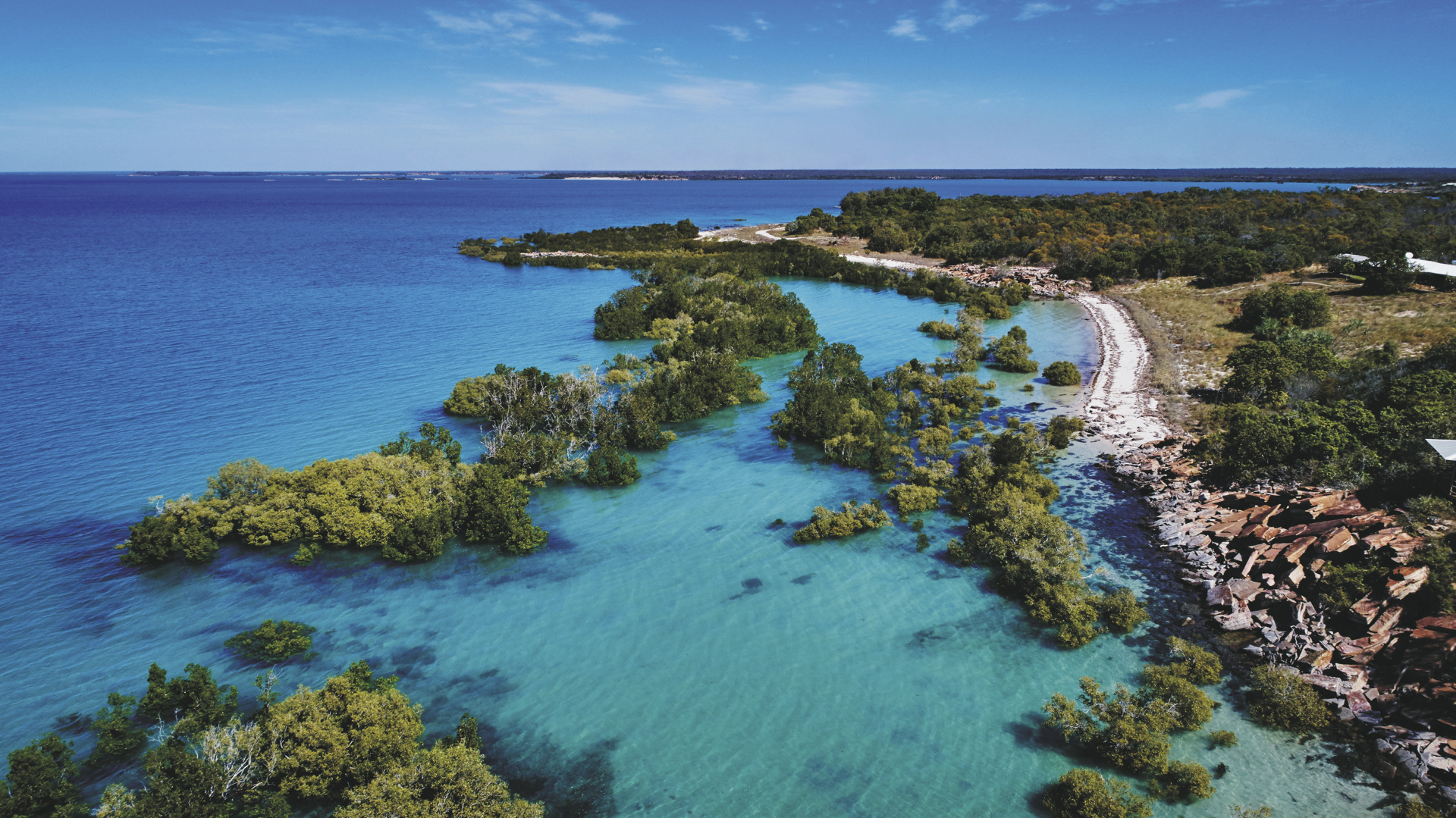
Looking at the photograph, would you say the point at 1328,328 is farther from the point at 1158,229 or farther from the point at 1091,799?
the point at 1158,229

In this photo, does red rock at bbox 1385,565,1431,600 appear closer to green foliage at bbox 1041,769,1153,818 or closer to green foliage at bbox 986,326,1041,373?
green foliage at bbox 1041,769,1153,818

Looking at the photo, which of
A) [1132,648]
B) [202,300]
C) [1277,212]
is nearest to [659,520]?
[1132,648]

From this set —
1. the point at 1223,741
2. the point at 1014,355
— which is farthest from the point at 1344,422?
the point at 1014,355

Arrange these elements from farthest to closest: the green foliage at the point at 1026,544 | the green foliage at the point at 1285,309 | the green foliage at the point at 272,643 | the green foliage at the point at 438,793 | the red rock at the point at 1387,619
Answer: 1. the green foliage at the point at 1285,309
2. the green foliage at the point at 1026,544
3. the green foliage at the point at 272,643
4. the red rock at the point at 1387,619
5. the green foliage at the point at 438,793

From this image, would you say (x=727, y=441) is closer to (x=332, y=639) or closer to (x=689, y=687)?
(x=689, y=687)

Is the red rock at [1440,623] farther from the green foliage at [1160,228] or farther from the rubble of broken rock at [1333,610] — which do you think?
the green foliage at [1160,228]

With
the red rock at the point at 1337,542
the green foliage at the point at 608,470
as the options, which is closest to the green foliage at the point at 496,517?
the green foliage at the point at 608,470

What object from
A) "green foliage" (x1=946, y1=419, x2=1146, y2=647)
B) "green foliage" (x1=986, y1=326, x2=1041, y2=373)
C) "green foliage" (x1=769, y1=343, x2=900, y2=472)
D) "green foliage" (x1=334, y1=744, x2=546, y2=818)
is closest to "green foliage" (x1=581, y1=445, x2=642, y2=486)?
"green foliage" (x1=769, y1=343, x2=900, y2=472)
